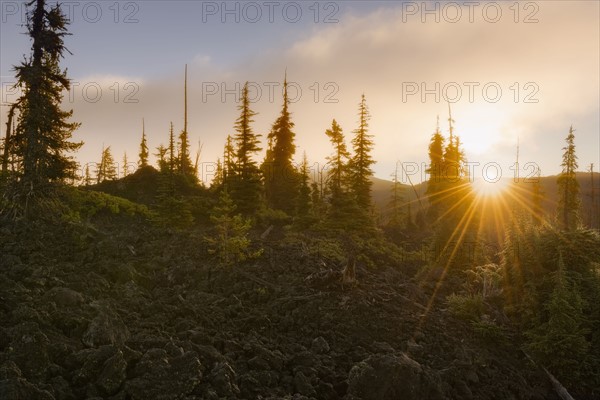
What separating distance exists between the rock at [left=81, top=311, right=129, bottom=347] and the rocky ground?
0.10 feet

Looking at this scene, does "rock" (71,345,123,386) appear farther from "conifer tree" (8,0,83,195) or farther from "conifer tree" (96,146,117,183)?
"conifer tree" (96,146,117,183)

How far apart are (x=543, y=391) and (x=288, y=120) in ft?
112

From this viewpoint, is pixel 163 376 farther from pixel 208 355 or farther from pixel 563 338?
pixel 563 338

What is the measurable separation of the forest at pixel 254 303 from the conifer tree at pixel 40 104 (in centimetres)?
8

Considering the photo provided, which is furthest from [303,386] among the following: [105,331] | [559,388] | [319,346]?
[559,388]

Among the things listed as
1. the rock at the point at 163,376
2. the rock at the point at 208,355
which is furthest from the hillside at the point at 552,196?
the rock at the point at 163,376

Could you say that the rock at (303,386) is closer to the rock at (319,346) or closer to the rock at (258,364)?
the rock at (258,364)

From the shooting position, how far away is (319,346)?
10625 mm

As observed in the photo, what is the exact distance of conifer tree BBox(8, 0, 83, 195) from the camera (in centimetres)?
1859

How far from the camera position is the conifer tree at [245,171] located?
2992cm

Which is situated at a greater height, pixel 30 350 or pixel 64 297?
pixel 64 297

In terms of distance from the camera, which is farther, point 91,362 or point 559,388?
point 559,388

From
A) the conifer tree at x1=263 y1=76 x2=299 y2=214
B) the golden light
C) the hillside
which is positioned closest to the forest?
the conifer tree at x1=263 y1=76 x2=299 y2=214

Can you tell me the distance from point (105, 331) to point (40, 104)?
15.2 m
